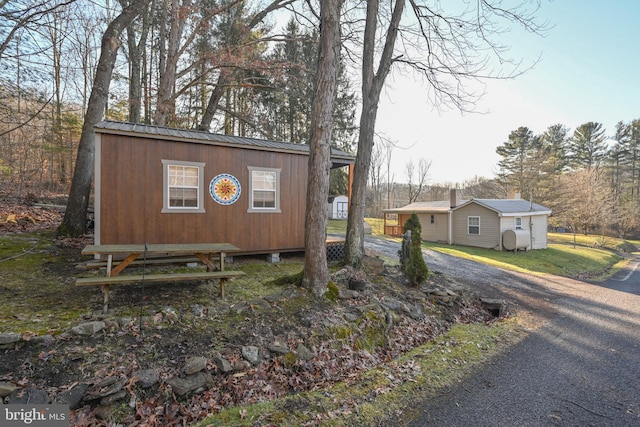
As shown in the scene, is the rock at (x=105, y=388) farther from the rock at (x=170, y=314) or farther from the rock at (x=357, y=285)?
the rock at (x=357, y=285)

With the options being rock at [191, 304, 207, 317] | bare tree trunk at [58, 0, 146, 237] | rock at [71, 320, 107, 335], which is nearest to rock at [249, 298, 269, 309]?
rock at [191, 304, 207, 317]

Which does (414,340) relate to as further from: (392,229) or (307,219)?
(392,229)

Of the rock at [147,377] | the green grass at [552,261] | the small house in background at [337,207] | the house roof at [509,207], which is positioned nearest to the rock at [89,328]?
the rock at [147,377]

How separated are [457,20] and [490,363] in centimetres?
809

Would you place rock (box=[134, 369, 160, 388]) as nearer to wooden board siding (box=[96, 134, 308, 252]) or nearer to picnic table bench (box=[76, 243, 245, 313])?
picnic table bench (box=[76, 243, 245, 313])

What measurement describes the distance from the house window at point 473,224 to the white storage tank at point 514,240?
59.7 inches

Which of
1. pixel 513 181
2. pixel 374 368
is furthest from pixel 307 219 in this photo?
pixel 513 181

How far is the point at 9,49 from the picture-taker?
17.2ft

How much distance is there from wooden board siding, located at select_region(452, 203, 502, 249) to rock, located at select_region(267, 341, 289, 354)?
695 inches

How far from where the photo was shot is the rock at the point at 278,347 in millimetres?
3719

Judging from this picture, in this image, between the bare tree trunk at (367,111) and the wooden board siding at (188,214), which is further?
the bare tree trunk at (367,111)

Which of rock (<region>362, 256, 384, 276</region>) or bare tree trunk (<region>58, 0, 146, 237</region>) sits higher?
bare tree trunk (<region>58, 0, 146, 237</region>)

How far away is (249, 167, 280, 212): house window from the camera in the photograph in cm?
724

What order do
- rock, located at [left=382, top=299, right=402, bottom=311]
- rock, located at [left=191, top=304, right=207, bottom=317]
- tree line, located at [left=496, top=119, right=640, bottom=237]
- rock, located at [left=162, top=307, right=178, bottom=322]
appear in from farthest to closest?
1. tree line, located at [left=496, top=119, right=640, bottom=237]
2. rock, located at [left=382, top=299, right=402, bottom=311]
3. rock, located at [left=191, top=304, right=207, bottom=317]
4. rock, located at [left=162, top=307, right=178, bottom=322]
